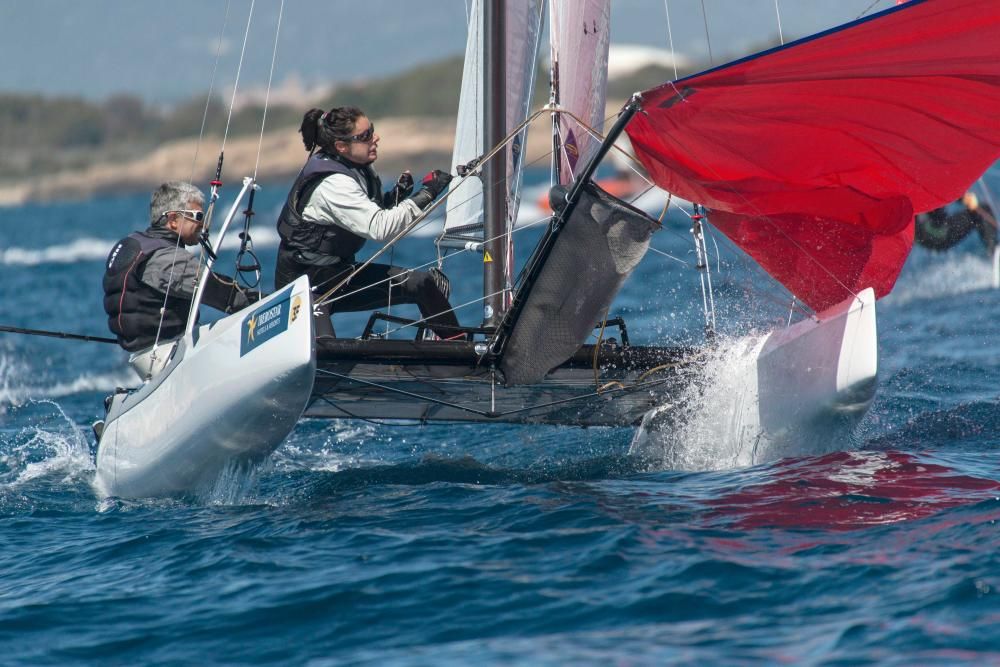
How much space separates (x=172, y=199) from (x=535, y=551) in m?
2.18

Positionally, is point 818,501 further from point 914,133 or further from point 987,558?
point 914,133

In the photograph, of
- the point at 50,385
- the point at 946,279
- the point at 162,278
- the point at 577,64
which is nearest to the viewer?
the point at 162,278

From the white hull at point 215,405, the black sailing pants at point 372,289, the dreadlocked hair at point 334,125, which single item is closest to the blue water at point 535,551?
the white hull at point 215,405

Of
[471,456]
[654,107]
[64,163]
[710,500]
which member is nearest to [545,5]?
[654,107]

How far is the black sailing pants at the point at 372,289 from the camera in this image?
486 centimetres

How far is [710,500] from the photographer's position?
167 inches

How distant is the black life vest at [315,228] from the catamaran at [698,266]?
31 cm

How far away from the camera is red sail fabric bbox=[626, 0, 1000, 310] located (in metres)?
4.21

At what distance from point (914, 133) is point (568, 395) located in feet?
5.03

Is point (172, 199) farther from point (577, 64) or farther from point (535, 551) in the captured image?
point (535, 551)

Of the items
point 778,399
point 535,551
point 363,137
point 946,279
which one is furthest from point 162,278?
point 946,279

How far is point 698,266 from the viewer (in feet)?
16.4

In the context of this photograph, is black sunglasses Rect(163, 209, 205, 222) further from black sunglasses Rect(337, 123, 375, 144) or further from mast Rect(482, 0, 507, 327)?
mast Rect(482, 0, 507, 327)

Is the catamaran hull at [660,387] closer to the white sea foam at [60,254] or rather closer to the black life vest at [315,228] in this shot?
the black life vest at [315,228]
